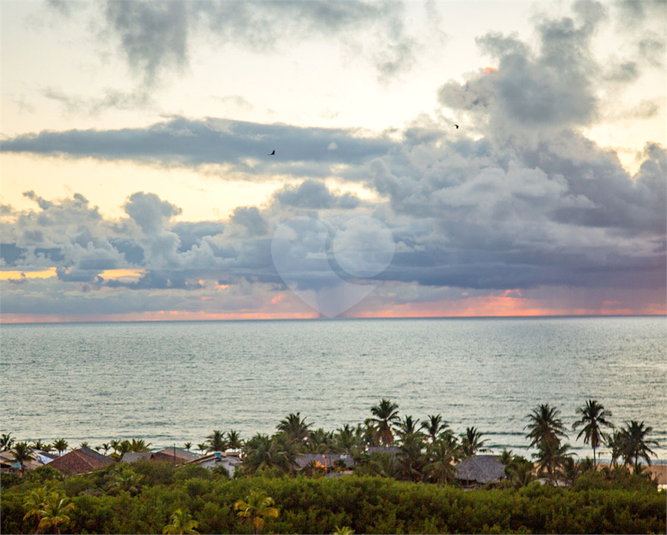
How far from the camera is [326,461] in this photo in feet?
182

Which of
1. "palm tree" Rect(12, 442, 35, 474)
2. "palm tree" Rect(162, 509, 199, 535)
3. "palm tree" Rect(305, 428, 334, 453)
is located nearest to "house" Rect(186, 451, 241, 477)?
"palm tree" Rect(305, 428, 334, 453)

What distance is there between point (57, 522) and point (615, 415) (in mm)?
101340

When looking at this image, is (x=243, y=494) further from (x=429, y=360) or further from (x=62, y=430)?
(x=429, y=360)

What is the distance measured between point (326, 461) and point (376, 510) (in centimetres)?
3262

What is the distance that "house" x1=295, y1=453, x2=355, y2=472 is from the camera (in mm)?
52688

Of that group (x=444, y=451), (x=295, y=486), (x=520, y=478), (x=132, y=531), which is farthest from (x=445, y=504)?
(x=444, y=451)

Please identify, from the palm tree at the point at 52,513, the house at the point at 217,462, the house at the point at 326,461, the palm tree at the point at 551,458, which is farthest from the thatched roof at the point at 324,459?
the palm tree at the point at 52,513

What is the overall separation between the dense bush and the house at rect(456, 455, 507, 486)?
25.7 meters

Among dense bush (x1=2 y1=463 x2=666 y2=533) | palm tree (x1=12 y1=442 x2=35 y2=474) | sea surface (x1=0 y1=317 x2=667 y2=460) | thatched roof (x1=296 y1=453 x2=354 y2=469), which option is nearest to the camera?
dense bush (x1=2 y1=463 x2=666 y2=533)

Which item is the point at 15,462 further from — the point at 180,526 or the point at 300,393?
the point at 300,393

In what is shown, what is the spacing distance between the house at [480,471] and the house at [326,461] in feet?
36.9

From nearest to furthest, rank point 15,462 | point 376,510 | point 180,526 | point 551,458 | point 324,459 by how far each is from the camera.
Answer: point 180,526
point 376,510
point 551,458
point 15,462
point 324,459

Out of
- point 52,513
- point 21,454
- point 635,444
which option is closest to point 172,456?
point 21,454

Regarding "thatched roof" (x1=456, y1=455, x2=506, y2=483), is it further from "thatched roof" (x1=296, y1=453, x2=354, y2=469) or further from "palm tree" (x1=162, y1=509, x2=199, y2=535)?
"palm tree" (x1=162, y1=509, x2=199, y2=535)
